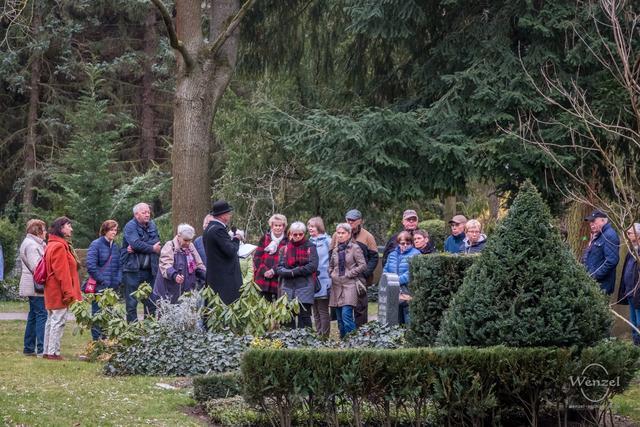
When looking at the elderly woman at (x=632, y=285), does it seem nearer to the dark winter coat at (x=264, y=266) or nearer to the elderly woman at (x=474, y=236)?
the elderly woman at (x=474, y=236)

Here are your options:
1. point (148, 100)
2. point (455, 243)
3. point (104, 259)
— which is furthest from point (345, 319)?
point (148, 100)

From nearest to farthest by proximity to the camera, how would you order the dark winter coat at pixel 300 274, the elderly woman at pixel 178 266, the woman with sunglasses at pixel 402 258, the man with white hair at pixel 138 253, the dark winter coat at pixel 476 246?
the dark winter coat at pixel 476 246 → the woman with sunglasses at pixel 402 258 → the dark winter coat at pixel 300 274 → the elderly woman at pixel 178 266 → the man with white hair at pixel 138 253

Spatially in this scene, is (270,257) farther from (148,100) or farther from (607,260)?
(148,100)

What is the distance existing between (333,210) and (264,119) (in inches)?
206

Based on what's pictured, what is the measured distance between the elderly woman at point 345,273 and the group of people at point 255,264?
0.01 m

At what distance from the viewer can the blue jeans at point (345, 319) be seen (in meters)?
13.4

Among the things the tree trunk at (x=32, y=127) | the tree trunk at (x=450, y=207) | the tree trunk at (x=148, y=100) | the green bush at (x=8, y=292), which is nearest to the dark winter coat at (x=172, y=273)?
the green bush at (x=8, y=292)

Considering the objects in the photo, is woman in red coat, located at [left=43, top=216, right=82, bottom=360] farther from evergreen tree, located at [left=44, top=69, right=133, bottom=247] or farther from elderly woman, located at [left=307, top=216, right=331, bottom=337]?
evergreen tree, located at [left=44, top=69, right=133, bottom=247]

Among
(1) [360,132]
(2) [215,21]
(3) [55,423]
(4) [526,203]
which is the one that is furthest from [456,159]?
(3) [55,423]

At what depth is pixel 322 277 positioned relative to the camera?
543 inches

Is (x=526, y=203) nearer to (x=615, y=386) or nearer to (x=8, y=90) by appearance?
(x=615, y=386)

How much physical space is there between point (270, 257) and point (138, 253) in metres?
1.85

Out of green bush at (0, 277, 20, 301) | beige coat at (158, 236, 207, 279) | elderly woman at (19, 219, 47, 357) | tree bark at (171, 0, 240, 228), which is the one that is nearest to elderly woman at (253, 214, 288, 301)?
beige coat at (158, 236, 207, 279)

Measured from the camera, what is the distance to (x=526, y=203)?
8.34 meters
